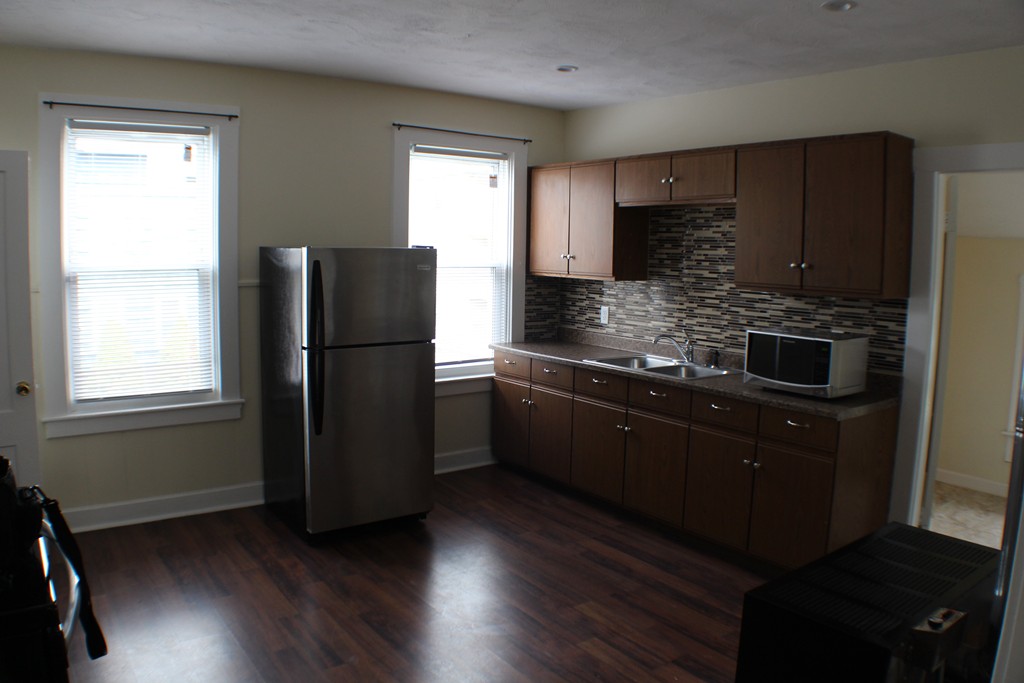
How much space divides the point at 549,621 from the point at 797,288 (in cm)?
192

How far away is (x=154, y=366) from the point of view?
4066 millimetres

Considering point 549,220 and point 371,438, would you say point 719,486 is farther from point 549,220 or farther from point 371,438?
point 549,220

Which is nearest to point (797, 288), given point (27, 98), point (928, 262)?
point (928, 262)

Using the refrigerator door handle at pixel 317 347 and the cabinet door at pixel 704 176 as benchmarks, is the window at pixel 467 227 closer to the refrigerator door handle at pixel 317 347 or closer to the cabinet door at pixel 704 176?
the refrigerator door handle at pixel 317 347

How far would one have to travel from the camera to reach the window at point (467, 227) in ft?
15.7

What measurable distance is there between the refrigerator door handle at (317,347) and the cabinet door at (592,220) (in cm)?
178

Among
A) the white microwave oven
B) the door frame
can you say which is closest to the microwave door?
the white microwave oven

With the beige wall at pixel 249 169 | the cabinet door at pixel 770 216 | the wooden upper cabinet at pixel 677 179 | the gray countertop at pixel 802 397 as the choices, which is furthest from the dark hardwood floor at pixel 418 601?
the wooden upper cabinet at pixel 677 179

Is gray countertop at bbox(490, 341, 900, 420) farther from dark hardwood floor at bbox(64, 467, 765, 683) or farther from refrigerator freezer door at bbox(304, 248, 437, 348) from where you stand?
refrigerator freezer door at bbox(304, 248, 437, 348)

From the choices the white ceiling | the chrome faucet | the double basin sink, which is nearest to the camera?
the white ceiling

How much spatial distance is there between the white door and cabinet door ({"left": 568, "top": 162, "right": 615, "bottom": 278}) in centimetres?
294

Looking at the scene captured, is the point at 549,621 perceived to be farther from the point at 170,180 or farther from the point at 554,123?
the point at 554,123

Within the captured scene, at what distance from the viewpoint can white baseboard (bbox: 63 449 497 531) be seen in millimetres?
3932

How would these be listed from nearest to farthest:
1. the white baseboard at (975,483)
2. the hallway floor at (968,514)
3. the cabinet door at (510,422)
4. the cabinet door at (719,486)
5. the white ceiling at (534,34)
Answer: the white ceiling at (534,34)
the cabinet door at (719,486)
the hallway floor at (968,514)
the white baseboard at (975,483)
the cabinet door at (510,422)
